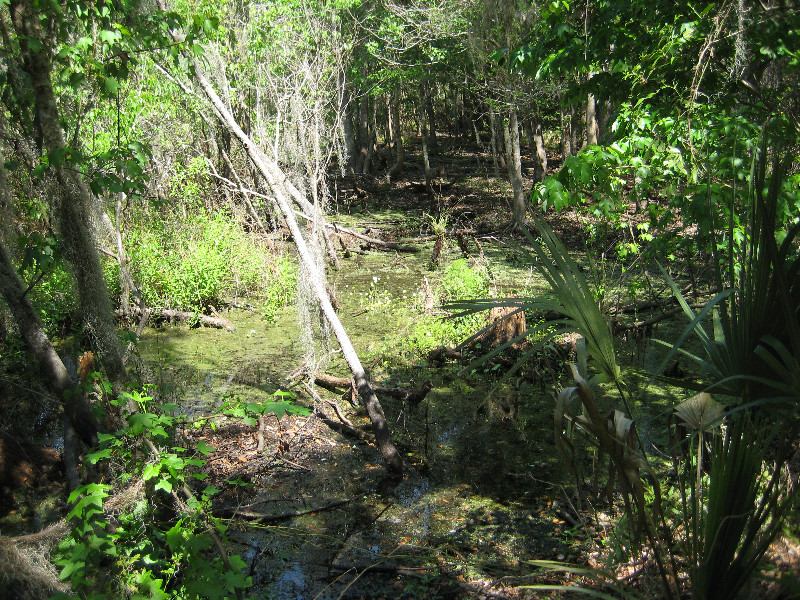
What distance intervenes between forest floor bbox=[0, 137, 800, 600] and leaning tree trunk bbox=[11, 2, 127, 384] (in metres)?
1.14

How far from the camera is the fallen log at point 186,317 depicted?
10.2 meters

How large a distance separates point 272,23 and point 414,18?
5.30 m

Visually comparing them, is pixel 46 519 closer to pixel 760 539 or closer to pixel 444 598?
pixel 444 598

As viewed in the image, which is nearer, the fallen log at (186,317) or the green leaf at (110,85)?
the green leaf at (110,85)

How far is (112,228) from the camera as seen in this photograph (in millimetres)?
9320

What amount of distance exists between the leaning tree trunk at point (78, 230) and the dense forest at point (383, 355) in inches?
0.7

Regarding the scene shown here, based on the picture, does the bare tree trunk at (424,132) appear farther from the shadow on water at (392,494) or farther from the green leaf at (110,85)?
the green leaf at (110,85)

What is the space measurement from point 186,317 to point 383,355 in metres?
3.70

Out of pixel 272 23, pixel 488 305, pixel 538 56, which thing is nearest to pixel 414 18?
pixel 272 23

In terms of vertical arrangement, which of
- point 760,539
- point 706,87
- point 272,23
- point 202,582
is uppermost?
point 272,23

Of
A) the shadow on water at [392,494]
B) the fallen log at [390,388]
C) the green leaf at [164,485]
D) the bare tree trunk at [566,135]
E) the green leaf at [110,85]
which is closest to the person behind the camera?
the green leaf at [164,485]

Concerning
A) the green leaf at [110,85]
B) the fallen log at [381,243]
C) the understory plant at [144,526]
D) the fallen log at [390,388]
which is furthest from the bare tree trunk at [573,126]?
the understory plant at [144,526]

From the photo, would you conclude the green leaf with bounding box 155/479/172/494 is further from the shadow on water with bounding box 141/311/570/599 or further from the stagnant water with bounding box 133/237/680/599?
the stagnant water with bounding box 133/237/680/599

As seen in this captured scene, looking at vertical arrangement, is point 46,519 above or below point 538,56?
below
